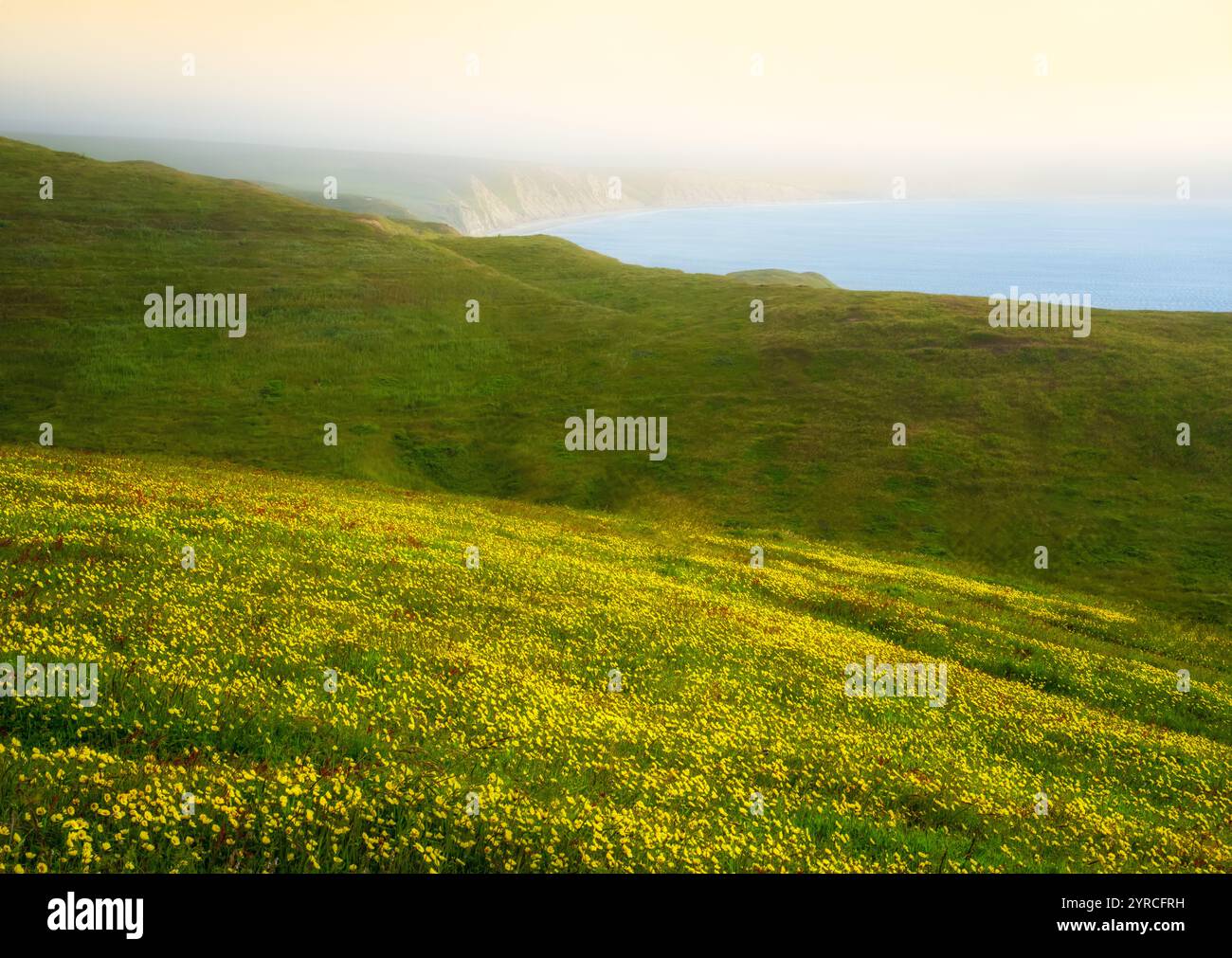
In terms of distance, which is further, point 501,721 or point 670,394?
point 670,394

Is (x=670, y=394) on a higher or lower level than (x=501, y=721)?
higher

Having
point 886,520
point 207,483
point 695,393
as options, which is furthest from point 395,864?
point 695,393

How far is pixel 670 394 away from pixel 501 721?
65.3m

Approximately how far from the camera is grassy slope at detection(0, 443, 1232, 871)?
8.91 metres

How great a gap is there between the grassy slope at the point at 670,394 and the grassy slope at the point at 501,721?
88.6 feet

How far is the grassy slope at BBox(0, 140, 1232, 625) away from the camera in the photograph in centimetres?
5803

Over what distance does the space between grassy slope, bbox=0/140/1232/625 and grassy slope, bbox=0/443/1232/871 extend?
88.6ft

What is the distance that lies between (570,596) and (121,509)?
12.8 metres

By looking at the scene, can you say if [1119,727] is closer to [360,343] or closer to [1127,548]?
[1127,548]

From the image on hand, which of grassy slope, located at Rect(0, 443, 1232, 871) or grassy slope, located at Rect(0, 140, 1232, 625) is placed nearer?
grassy slope, located at Rect(0, 443, 1232, 871)

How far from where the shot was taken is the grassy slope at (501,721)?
8.91m

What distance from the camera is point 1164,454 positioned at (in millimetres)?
64625

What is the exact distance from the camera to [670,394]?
77.1m

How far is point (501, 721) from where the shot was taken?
1328cm
